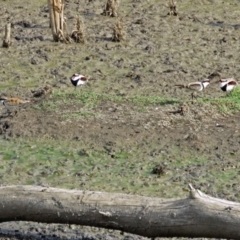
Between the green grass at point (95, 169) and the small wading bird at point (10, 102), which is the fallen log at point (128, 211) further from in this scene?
the small wading bird at point (10, 102)

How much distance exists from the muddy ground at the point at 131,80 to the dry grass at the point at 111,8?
0.24 ft

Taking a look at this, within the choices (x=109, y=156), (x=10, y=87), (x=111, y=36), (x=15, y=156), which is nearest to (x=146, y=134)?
(x=109, y=156)

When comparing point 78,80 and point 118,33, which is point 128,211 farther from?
point 118,33

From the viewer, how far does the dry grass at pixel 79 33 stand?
44.2ft

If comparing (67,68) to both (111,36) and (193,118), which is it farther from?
(193,118)

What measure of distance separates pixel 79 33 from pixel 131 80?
1636mm

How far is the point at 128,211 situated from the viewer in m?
7.59

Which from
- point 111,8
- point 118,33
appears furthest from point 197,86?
point 111,8

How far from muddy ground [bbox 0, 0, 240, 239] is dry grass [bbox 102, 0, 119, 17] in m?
0.07

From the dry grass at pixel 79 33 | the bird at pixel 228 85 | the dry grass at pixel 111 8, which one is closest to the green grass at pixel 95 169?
the bird at pixel 228 85

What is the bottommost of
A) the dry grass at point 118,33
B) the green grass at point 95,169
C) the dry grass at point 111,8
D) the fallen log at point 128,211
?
the green grass at point 95,169

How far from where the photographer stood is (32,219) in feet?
25.9

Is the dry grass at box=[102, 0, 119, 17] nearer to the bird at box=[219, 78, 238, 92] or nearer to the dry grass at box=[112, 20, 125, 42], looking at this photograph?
the dry grass at box=[112, 20, 125, 42]

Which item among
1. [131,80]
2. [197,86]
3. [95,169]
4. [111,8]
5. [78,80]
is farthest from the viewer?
[111,8]
